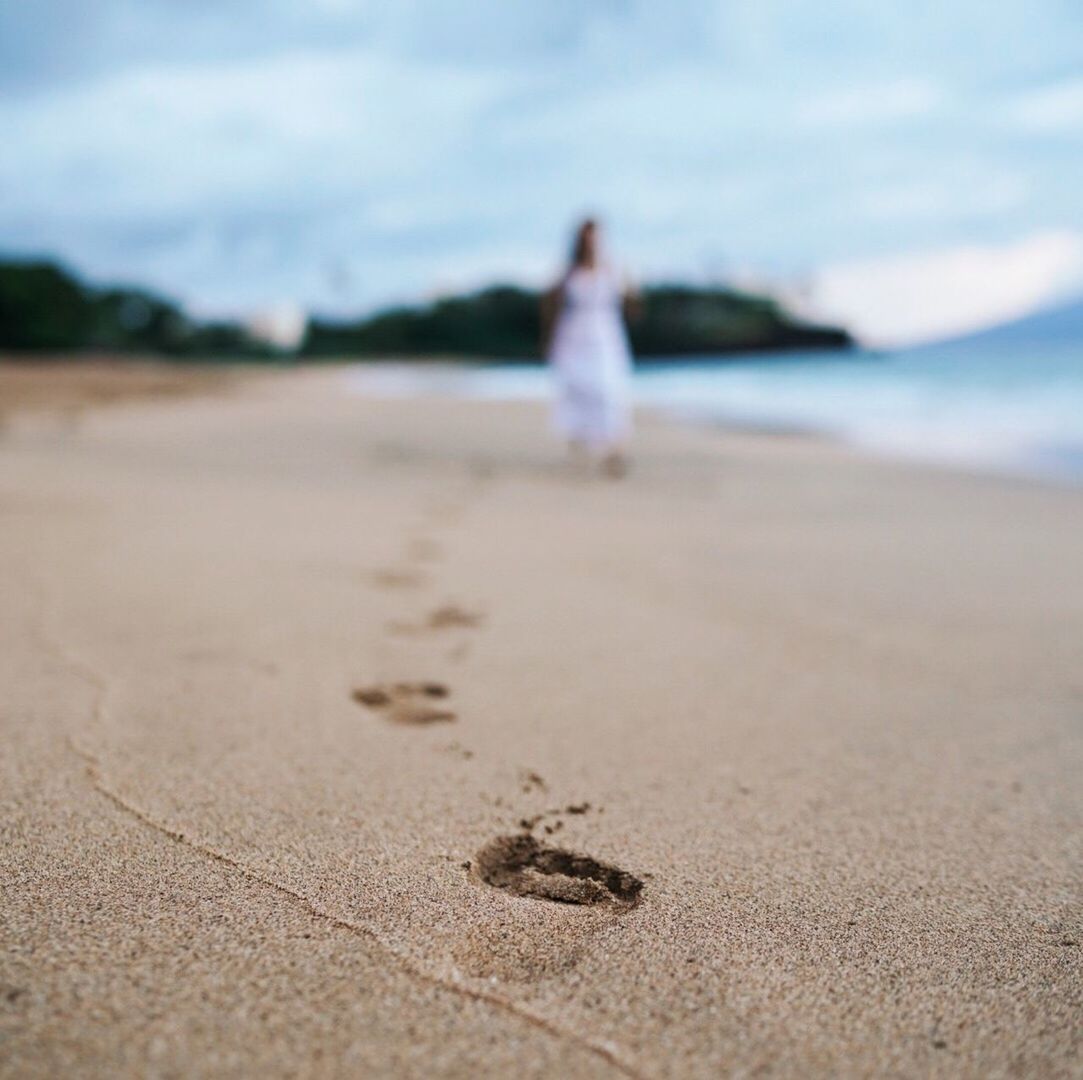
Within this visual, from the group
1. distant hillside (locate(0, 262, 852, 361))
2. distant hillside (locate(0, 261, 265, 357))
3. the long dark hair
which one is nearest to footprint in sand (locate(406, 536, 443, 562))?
the long dark hair

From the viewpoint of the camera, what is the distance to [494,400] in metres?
11.4

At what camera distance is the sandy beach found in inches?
33.6

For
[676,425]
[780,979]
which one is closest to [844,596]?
[780,979]

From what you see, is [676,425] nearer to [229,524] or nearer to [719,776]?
[229,524]

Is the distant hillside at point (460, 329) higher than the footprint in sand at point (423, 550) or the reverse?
higher

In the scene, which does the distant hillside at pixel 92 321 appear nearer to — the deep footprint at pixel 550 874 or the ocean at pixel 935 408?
the ocean at pixel 935 408

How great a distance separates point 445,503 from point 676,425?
188 inches

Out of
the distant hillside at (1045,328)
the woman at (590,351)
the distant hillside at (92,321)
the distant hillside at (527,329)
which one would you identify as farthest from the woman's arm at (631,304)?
the distant hillside at (527,329)

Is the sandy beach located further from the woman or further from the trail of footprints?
the woman

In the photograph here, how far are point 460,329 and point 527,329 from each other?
278 cm

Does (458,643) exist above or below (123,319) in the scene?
below

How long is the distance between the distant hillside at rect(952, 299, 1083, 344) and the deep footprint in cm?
2450

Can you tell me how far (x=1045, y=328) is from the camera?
2461 centimetres

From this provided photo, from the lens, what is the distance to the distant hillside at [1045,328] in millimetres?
23578
